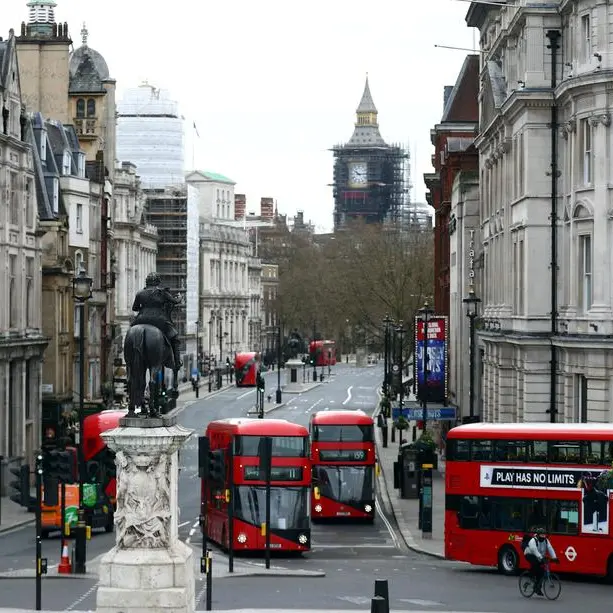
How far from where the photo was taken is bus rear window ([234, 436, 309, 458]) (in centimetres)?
4531

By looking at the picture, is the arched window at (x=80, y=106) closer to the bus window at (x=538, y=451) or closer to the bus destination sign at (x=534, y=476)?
the bus destination sign at (x=534, y=476)

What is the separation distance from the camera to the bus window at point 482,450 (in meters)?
41.3

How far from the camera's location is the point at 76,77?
10394 centimetres

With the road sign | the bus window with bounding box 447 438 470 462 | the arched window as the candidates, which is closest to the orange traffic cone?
the bus window with bounding box 447 438 470 462

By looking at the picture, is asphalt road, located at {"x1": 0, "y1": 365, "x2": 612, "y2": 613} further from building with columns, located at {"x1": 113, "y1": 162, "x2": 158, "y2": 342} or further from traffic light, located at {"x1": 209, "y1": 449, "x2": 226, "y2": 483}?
building with columns, located at {"x1": 113, "y1": 162, "x2": 158, "y2": 342}

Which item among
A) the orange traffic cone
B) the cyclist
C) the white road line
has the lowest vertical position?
the orange traffic cone

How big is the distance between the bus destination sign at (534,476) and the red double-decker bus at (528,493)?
21mm

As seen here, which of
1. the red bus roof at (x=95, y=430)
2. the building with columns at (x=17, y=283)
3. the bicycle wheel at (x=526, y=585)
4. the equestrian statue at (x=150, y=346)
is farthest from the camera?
the building with columns at (x=17, y=283)

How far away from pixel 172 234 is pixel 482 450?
119429mm

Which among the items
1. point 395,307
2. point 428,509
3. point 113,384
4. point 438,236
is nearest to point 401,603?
point 428,509

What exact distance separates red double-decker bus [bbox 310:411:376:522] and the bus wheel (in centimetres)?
1216

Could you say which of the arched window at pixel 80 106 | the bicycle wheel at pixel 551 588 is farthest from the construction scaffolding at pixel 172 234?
the bicycle wheel at pixel 551 588

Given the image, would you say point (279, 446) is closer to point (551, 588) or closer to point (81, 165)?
point (551, 588)

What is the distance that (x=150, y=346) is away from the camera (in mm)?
28453
